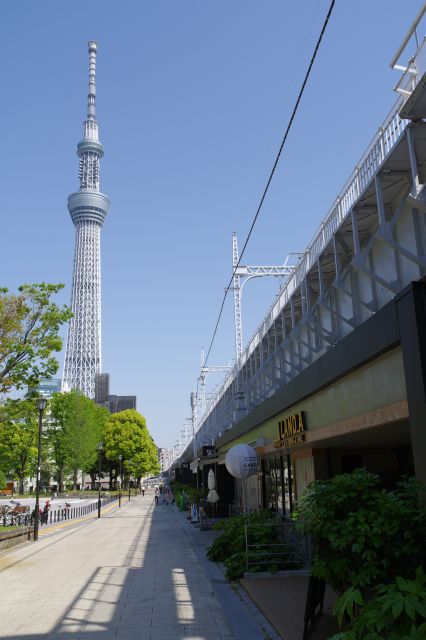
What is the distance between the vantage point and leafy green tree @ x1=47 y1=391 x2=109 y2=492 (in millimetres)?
76438

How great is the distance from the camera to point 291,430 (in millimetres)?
15602

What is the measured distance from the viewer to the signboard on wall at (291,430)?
14495 millimetres

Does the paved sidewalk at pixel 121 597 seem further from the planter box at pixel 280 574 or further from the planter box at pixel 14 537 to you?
the planter box at pixel 280 574

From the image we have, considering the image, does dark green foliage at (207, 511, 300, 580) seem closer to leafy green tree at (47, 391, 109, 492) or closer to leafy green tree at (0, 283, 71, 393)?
leafy green tree at (0, 283, 71, 393)

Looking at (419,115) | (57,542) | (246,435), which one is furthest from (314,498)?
(57,542)

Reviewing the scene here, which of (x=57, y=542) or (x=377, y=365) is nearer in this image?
(x=377, y=365)

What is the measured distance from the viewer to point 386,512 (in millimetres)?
6797

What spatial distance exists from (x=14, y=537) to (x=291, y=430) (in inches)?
545

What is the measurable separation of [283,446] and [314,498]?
350 inches

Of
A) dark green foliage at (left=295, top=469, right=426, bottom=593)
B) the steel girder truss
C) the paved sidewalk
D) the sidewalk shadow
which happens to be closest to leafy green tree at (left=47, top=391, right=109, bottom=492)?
the paved sidewalk

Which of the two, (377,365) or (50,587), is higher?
(377,365)

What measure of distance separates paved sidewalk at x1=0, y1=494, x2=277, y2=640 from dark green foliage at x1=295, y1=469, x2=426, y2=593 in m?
2.65

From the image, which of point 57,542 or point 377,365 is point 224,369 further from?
point 377,365

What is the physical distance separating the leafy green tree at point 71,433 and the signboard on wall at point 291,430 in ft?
208
